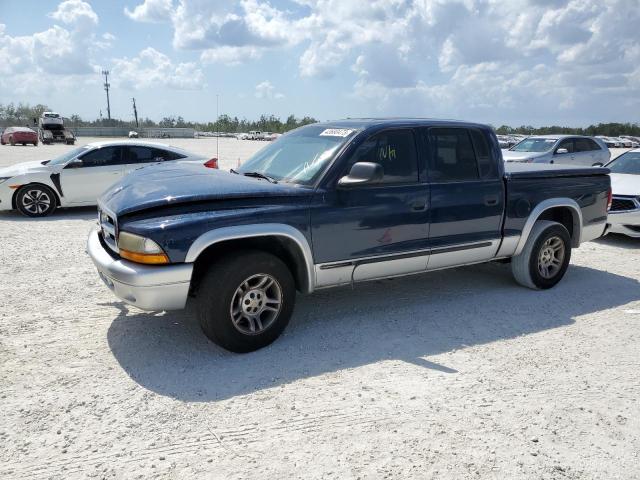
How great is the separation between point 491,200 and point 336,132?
69.6 inches

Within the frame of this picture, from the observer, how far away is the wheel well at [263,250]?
13.4ft

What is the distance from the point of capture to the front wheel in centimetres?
974

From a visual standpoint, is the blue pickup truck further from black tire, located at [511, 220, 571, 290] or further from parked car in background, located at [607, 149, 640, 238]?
parked car in background, located at [607, 149, 640, 238]

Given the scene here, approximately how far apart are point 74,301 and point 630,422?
15.9 ft

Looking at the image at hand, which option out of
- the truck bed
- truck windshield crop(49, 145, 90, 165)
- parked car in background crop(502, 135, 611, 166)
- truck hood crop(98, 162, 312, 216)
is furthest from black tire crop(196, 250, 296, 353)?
parked car in background crop(502, 135, 611, 166)

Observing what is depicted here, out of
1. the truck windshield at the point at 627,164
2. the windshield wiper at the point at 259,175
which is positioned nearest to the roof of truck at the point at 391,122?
the windshield wiper at the point at 259,175

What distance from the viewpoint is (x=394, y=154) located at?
15.8 ft

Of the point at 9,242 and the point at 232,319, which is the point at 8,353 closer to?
the point at 232,319

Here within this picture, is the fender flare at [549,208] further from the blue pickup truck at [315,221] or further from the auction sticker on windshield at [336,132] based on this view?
the auction sticker on windshield at [336,132]

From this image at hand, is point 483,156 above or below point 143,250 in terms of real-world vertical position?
above

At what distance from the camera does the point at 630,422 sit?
337cm

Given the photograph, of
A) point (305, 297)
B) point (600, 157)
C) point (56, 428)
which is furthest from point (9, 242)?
point (600, 157)

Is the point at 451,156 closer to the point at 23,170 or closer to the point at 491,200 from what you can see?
the point at 491,200

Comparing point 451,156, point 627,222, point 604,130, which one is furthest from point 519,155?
point 604,130
